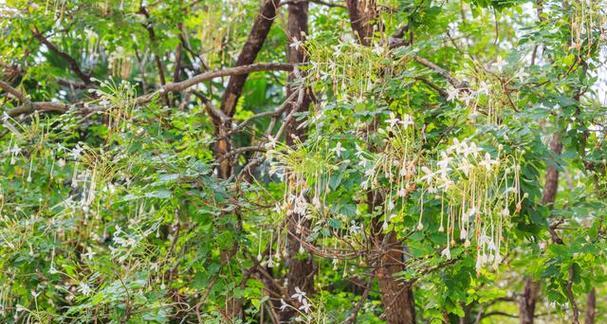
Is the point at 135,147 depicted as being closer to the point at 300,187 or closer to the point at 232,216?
the point at 232,216

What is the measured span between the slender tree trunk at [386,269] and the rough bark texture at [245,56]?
0.58 m

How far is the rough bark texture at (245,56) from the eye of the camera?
3.91 meters

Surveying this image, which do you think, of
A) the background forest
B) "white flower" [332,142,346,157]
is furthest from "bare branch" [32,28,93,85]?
"white flower" [332,142,346,157]

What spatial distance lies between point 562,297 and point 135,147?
4.47 ft

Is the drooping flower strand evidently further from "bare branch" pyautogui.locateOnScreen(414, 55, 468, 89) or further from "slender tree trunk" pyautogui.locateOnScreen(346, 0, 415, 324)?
"slender tree trunk" pyautogui.locateOnScreen(346, 0, 415, 324)

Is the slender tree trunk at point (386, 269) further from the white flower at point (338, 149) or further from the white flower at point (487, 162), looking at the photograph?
the white flower at point (487, 162)

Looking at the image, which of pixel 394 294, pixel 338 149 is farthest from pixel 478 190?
pixel 394 294

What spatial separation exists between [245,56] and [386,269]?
1298 mm

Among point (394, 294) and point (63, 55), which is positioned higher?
point (63, 55)

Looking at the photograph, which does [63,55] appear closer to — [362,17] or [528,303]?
[362,17]

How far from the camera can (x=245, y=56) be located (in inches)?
159

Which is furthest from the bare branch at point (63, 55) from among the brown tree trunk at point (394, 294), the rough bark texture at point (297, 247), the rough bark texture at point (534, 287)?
the rough bark texture at point (534, 287)

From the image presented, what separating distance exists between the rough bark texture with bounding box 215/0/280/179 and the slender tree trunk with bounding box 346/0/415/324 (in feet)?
1.91

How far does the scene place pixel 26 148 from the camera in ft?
9.96
